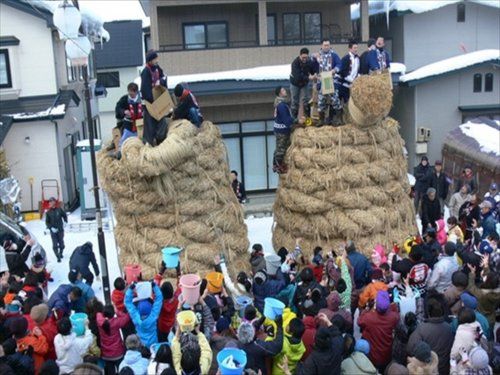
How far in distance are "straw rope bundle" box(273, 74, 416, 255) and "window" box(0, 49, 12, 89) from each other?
396 inches

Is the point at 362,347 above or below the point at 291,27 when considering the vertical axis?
below

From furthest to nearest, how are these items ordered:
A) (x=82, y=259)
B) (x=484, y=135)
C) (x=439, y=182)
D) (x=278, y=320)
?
(x=484, y=135)
(x=439, y=182)
(x=82, y=259)
(x=278, y=320)

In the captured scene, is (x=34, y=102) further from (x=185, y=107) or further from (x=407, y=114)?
(x=407, y=114)

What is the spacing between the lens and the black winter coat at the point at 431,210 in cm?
1141

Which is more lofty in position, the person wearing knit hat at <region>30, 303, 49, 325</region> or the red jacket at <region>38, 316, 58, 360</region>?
the person wearing knit hat at <region>30, 303, 49, 325</region>

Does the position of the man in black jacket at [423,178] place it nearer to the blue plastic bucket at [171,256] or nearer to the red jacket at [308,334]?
the blue plastic bucket at [171,256]

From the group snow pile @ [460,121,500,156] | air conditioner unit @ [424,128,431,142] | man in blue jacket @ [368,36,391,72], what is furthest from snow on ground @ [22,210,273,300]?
air conditioner unit @ [424,128,431,142]

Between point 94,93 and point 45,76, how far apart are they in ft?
16.9

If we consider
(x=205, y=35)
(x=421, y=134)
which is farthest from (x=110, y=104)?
(x=421, y=134)

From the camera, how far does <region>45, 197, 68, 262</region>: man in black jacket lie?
1121cm

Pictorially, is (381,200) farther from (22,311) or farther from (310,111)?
A: (22,311)

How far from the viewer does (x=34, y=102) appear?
55.1 feet

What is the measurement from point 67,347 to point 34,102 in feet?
39.8

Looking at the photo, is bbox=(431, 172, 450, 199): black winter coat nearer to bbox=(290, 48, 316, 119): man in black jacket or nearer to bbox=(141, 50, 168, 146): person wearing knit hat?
bbox=(290, 48, 316, 119): man in black jacket
